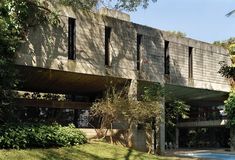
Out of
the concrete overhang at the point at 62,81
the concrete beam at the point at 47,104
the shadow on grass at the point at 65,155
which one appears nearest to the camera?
the shadow on grass at the point at 65,155

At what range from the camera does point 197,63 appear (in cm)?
2842

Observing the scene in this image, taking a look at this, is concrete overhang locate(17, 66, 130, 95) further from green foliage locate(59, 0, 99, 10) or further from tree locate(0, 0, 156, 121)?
green foliage locate(59, 0, 99, 10)

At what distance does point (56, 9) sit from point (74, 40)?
175 cm

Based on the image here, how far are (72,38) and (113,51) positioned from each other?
95.5 inches

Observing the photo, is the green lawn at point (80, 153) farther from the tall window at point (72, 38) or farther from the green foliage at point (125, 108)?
the tall window at point (72, 38)

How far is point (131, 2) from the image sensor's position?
22062 millimetres

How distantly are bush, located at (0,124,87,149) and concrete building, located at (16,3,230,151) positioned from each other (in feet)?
9.95

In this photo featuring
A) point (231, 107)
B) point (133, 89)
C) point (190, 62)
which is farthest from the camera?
point (231, 107)

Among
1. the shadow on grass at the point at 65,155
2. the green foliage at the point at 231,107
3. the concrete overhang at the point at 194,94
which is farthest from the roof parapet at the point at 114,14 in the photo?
the green foliage at the point at 231,107

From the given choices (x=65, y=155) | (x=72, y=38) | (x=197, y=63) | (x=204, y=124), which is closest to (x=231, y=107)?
(x=204, y=124)

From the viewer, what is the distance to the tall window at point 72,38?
21891mm

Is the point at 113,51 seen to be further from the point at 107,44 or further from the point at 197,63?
the point at 197,63

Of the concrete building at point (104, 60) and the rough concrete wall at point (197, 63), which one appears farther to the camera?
the rough concrete wall at point (197, 63)

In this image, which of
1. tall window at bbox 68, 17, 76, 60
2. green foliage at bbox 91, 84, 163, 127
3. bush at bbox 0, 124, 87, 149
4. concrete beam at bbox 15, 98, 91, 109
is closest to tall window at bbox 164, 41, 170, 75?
green foliage at bbox 91, 84, 163, 127
